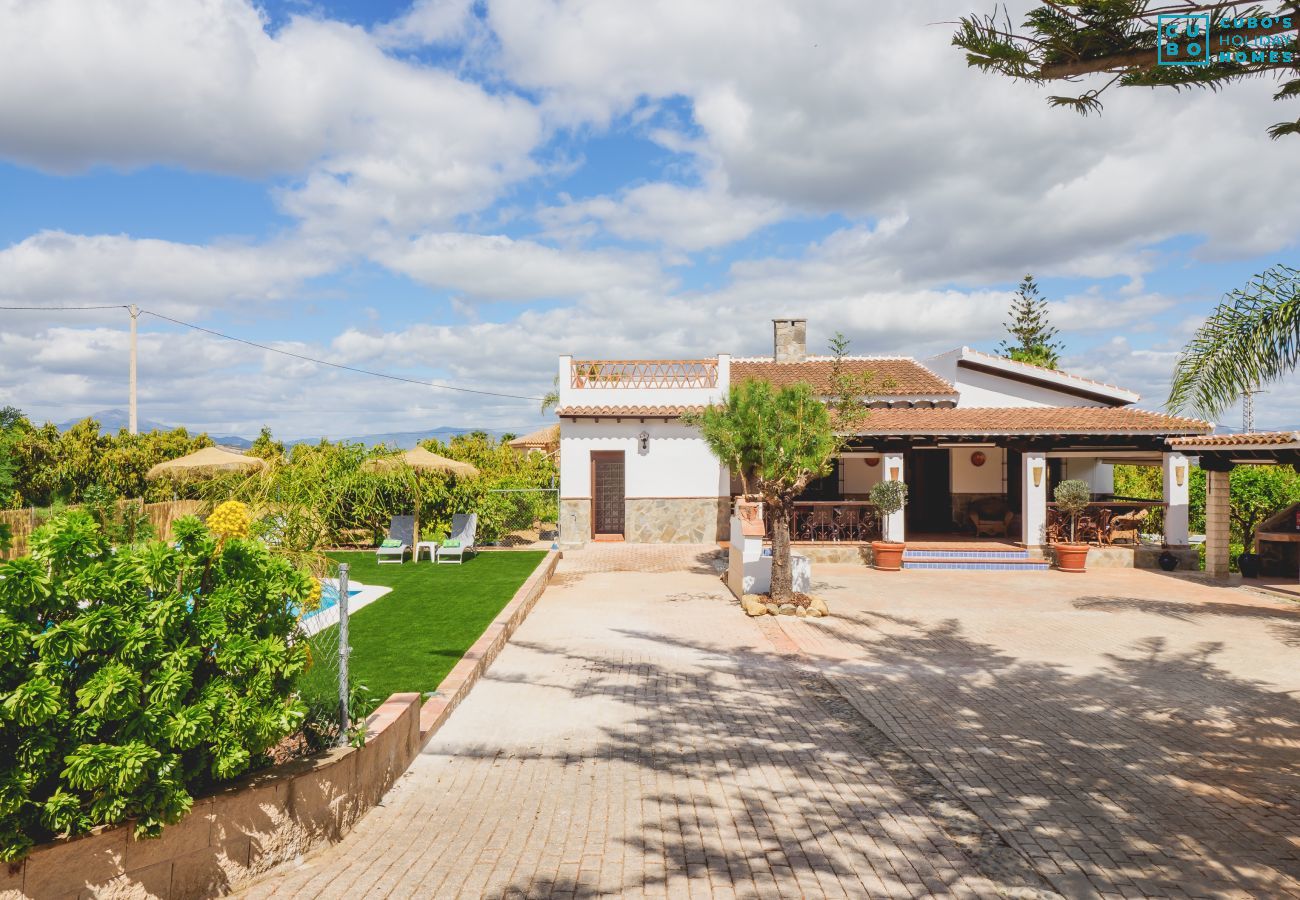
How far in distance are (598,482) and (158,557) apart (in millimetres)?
16784

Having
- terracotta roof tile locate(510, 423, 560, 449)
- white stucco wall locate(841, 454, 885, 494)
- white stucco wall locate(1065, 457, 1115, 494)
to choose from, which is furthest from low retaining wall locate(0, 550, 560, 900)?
terracotta roof tile locate(510, 423, 560, 449)

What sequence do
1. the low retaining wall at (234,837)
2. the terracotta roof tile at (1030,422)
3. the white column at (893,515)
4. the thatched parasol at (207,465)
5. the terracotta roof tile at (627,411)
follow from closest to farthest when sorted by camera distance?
the low retaining wall at (234,837) < the thatched parasol at (207,465) < the terracotta roof tile at (1030,422) < the white column at (893,515) < the terracotta roof tile at (627,411)

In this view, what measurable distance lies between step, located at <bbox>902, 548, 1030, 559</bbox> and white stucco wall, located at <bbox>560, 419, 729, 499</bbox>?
17.0ft

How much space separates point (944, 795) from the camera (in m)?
5.25

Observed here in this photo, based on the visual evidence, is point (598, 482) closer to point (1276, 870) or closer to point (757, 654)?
point (757, 654)

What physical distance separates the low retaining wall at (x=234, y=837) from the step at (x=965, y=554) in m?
14.3

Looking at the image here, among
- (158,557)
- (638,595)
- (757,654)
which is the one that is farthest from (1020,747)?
(638,595)

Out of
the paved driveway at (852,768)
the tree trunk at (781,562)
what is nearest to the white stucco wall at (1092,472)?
the paved driveway at (852,768)

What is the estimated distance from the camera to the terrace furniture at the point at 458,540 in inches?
643

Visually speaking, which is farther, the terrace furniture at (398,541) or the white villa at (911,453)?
the white villa at (911,453)

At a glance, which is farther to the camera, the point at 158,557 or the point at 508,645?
the point at 508,645

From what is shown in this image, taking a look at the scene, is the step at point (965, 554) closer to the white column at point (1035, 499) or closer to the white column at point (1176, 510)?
the white column at point (1035, 499)

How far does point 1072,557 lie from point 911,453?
6.31 meters

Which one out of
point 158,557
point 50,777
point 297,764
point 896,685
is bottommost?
point 896,685
